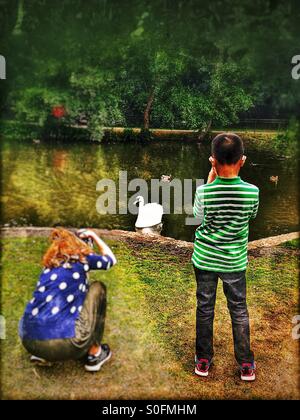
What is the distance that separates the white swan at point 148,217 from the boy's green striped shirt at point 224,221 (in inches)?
27.4

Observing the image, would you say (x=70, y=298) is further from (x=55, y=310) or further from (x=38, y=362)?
(x=38, y=362)

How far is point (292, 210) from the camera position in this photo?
397 centimetres

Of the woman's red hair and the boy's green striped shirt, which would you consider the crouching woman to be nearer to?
the woman's red hair

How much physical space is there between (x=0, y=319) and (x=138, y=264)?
1.06 metres

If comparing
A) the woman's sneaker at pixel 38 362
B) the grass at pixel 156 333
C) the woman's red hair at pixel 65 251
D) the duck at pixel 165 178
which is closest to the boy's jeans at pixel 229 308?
the grass at pixel 156 333

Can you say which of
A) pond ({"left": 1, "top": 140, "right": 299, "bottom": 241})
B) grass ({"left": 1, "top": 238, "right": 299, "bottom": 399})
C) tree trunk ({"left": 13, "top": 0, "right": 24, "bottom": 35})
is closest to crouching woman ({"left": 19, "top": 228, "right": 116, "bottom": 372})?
grass ({"left": 1, "top": 238, "right": 299, "bottom": 399})

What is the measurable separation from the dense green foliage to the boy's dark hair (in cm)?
78

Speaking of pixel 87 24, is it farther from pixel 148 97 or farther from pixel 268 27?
pixel 268 27

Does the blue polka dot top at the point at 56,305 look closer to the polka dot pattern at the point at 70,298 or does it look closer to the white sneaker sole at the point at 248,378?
the polka dot pattern at the point at 70,298

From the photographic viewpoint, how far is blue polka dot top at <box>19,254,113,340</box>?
2.98 metres

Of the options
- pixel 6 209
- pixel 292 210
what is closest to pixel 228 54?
pixel 292 210

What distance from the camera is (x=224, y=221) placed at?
3.03 m

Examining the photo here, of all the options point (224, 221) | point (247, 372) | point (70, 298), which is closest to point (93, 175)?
point (70, 298)

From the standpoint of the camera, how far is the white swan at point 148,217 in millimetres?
3732
